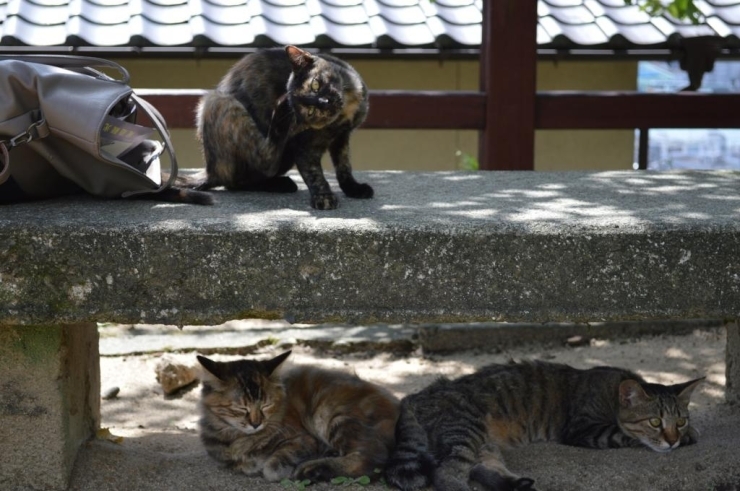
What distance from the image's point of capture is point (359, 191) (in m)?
3.68

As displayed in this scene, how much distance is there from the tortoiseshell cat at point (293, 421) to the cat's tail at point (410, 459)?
50mm

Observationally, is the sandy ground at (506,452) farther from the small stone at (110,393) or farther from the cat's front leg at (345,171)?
the cat's front leg at (345,171)

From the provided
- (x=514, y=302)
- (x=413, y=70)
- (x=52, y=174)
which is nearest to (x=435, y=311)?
(x=514, y=302)

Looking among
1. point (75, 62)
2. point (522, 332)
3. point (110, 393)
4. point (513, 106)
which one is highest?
point (75, 62)

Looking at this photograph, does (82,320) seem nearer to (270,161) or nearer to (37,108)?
(37,108)

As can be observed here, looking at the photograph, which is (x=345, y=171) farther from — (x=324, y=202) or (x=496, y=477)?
(x=496, y=477)

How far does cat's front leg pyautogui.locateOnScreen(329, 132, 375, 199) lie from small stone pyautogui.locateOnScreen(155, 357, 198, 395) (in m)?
1.43

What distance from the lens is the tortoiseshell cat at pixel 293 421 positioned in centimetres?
336

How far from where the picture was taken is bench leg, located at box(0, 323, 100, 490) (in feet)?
10.2

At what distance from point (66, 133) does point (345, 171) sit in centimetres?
117

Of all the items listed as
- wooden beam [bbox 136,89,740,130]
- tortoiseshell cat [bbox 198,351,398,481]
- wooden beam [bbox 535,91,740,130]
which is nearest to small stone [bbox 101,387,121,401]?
tortoiseshell cat [bbox 198,351,398,481]

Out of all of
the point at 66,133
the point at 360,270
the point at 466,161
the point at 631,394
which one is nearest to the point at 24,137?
the point at 66,133

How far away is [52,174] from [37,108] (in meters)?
0.33

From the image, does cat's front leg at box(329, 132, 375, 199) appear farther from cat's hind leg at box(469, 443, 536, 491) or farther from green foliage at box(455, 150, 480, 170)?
green foliage at box(455, 150, 480, 170)
